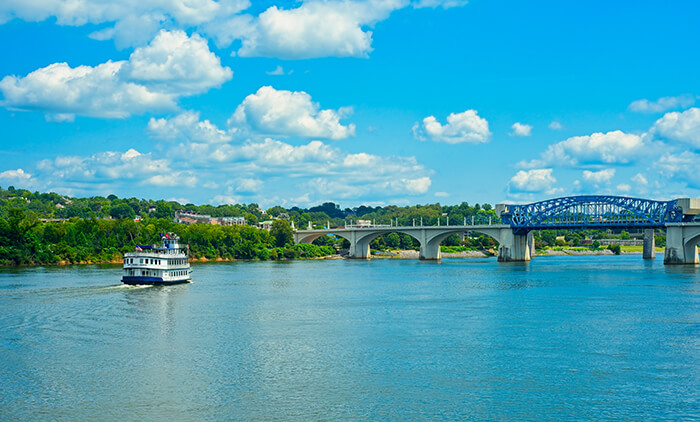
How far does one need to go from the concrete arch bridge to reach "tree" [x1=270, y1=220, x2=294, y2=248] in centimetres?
544

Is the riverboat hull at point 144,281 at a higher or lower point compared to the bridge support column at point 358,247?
lower

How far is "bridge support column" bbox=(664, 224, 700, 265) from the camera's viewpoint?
389ft

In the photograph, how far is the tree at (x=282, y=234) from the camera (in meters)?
171

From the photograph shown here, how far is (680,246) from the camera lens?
119m

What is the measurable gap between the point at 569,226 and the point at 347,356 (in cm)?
10440

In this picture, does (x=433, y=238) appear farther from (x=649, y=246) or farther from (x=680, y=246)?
(x=680, y=246)

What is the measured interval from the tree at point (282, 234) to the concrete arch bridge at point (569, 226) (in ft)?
17.9

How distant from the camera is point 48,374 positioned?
1350 inches

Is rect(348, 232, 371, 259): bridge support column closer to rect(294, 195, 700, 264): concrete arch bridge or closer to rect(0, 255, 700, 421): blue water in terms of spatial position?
rect(294, 195, 700, 264): concrete arch bridge

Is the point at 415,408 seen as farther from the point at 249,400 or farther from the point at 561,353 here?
the point at 561,353

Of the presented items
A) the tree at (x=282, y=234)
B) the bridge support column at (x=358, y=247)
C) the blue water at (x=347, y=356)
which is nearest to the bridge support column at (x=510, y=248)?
the bridge support column at (x=358, y=247)

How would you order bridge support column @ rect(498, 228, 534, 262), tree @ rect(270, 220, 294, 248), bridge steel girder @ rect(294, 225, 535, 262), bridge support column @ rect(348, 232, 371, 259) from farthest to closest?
tree @ rect(270, 220, 294, 248) → bridge support column @ rect(348, 232, 371, 259) → bridge steel girder @ rect(294, 225, 535, 262) → bridge support column @ rect(498, 228, 534, 262)

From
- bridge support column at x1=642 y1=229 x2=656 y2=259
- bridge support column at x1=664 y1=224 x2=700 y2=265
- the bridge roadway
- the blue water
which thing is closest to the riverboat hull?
the blue water

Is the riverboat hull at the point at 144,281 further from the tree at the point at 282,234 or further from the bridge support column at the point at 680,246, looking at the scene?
the tree at the point at 282,234
